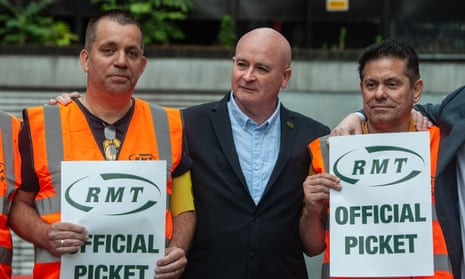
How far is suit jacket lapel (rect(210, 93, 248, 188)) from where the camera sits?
18.2 ft

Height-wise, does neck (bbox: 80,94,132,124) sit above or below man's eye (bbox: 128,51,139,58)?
below

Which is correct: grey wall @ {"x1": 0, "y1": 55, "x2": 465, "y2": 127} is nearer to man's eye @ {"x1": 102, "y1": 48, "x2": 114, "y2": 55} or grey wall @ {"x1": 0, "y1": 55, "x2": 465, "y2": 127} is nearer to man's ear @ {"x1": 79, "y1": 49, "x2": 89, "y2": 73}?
man's ear @ {"x1": 79, "y1": 49, "x2": 89, "y2": 73}

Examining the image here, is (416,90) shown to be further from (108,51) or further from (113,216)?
(113,216)

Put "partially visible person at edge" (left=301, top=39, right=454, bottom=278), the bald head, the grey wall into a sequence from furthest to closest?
the grey wall < the bald head < "partially visible person at edge" (left=301, top=39, right=454, bottom=278)

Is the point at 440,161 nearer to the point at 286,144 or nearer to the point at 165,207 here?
the point at 286,144

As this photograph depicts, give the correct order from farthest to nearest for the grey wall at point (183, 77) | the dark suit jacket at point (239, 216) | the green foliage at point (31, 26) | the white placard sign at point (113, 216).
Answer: the green foliage at point (31, 26) → the grey wall at point (183, 77) → the dark suit jacket at point (239, 216) → the white placard sign at point (113, 216)

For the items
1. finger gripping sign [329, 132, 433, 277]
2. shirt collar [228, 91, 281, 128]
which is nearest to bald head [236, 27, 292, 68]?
shirt collar [228, 91, 281, 128]

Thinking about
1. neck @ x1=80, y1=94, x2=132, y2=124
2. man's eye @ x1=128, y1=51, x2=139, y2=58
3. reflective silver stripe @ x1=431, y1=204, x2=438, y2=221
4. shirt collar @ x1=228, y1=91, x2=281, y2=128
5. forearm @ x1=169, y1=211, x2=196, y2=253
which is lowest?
forearm @ x1=169, y1=211, x2=196, y2=253

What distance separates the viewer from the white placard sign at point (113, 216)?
492 centimetres

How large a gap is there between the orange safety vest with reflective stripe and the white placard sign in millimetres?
277

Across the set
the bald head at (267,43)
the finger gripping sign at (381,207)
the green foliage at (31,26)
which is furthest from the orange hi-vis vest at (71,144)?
the green foliage at (31,26)

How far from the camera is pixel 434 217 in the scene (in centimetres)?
509

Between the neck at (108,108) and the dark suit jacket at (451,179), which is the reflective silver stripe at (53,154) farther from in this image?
the dark suit jacket at (451,179)

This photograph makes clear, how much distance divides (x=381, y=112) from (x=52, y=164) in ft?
5.85
